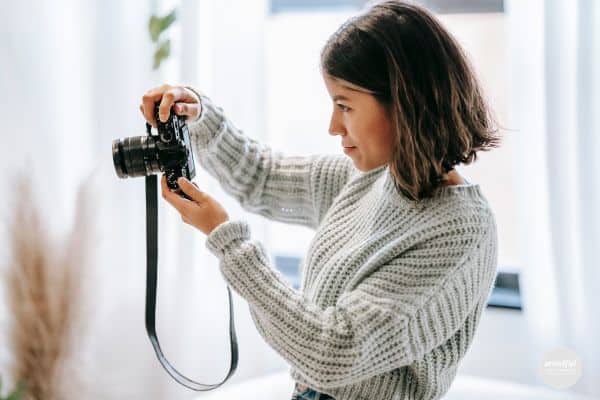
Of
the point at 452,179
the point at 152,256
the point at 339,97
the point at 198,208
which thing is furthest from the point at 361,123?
the point at 152,256

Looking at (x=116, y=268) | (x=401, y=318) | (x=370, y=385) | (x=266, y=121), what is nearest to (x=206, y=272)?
(x=116, y=268)

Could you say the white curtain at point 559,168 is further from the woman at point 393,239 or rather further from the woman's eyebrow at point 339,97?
the woman's eyebrow at point 339,97

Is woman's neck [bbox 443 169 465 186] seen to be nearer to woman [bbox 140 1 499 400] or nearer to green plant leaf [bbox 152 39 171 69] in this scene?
woman [bbox 140 1 499 400]

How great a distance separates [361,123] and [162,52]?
0.77 m

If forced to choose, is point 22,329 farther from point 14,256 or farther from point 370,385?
point 370,385

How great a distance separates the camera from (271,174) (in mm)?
1201

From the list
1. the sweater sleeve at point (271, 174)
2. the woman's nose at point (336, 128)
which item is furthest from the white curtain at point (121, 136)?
the woman's nose at point (336, 128)

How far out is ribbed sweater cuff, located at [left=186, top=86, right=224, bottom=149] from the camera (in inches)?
43.6

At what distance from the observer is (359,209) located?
1063 mm

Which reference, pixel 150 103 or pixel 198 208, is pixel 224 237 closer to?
pixel 198 208

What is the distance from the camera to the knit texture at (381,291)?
34.3 inches

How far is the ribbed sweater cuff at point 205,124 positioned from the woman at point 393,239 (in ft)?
0.34

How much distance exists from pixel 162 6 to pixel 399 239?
934 mm

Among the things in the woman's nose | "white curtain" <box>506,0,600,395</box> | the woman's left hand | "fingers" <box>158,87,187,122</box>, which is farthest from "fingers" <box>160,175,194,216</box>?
"white curtain" <box>506,0,600,395</box>
